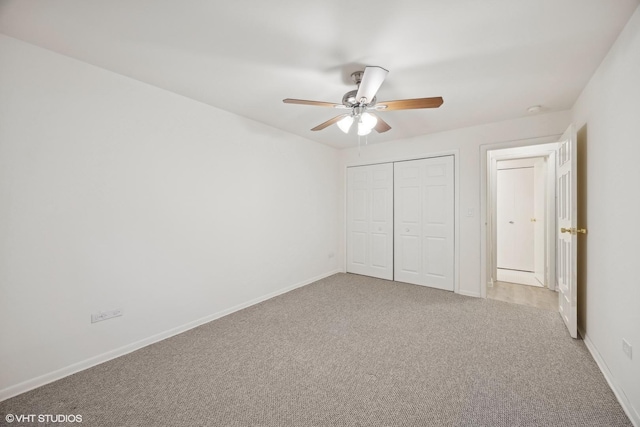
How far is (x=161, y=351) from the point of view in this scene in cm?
226

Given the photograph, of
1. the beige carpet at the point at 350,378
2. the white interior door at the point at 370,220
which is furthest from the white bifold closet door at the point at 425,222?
the beige carpet at the point at 350,378

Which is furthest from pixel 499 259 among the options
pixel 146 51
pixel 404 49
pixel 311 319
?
pixel 146 51

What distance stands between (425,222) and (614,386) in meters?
2.56

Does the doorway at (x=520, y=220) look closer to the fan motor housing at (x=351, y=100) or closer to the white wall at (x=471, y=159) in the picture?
the white wall at (x=471, y=159)

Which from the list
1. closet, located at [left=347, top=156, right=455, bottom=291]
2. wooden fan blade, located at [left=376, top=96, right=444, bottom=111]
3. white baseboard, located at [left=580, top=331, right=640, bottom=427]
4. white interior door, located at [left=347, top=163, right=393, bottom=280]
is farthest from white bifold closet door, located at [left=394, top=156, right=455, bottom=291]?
wooden fan blade, located at [left=376, top=96, right=444, bottom=111]

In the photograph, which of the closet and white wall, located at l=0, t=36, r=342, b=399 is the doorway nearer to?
the closet

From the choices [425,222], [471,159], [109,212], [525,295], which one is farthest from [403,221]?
[109,212]

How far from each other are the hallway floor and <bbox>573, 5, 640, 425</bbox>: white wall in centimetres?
106

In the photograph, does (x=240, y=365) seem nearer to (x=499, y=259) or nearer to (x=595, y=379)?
(x=595, y=379)

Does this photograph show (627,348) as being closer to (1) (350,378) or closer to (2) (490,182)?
(1) (350,378)

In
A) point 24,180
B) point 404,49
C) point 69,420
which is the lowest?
point 69,420

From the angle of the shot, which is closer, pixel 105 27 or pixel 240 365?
pixel 105 27

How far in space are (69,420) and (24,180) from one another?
1.58 m

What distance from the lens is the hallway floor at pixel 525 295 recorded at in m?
3.39
